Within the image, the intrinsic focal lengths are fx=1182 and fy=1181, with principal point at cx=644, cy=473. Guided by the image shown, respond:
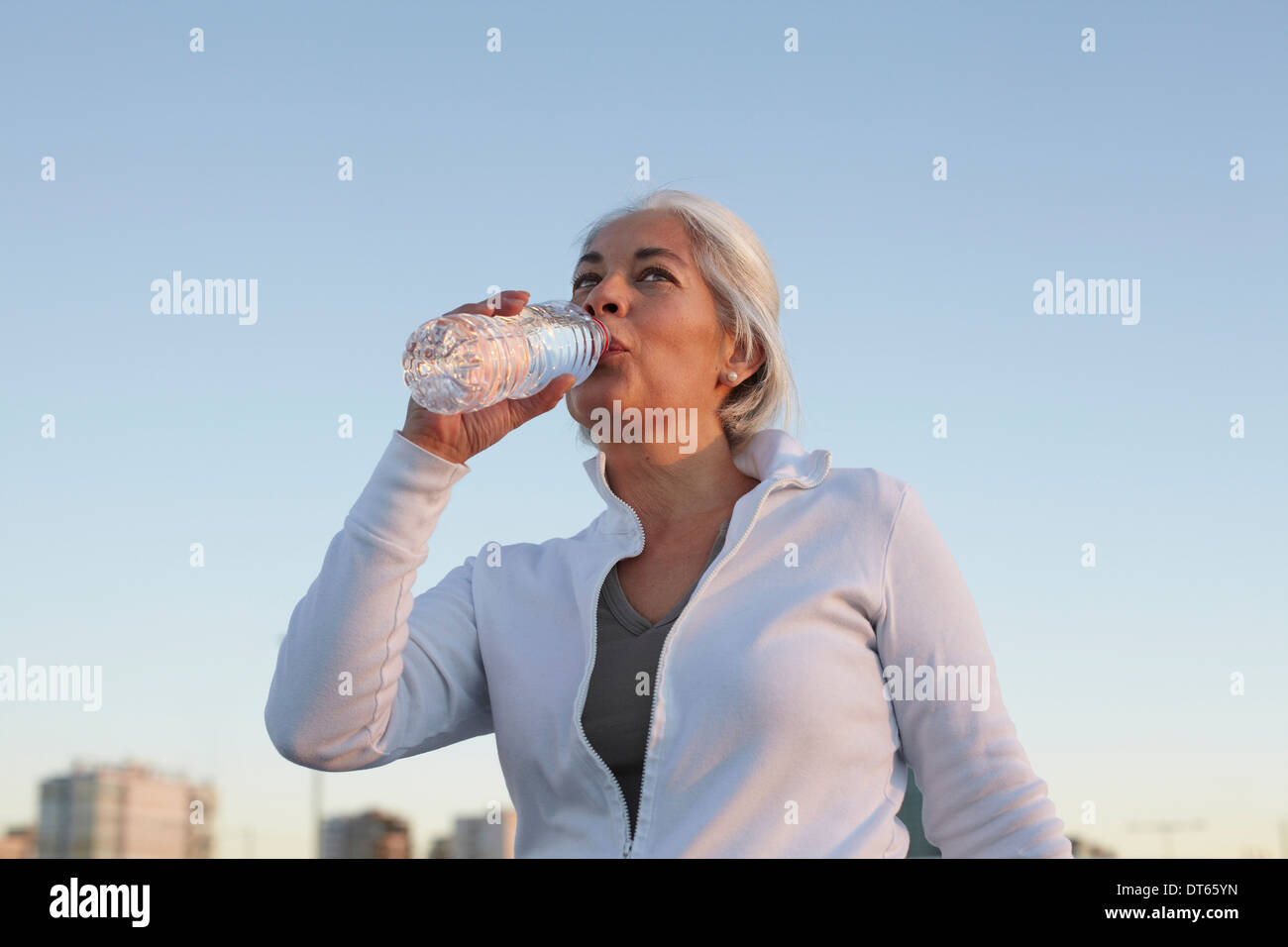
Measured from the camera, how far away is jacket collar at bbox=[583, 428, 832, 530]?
10.7ft

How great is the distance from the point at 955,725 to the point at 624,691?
2.65 feet

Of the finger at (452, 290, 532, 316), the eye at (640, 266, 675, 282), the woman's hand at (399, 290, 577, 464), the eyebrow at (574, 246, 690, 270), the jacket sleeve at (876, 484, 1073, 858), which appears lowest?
the jacket sleeve at (876, 484, 1073, 858)

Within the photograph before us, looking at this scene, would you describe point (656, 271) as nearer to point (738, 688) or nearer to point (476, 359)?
point (476, 359)

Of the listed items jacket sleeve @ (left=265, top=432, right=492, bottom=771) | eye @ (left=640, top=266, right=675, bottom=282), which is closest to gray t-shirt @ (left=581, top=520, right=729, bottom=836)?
jacket sleeve @ (left=265, top=432, right=492, bottom=771)

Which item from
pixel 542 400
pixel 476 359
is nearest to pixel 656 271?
pixel 542 400

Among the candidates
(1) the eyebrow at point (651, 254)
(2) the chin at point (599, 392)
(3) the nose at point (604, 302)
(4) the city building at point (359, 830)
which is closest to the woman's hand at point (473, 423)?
(2) the chin at point (599, 392)

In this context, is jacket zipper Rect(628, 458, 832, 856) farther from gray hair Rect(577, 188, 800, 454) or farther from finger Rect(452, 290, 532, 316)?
finger Rect(452, 290, 532, 316)

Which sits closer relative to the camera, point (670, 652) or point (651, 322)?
point (670, 652)

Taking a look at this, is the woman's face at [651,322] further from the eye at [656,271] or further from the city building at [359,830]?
the city building at [359,830]

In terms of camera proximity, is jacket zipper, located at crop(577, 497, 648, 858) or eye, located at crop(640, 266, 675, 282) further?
eye, located at crop(640, 266, 675, 282)

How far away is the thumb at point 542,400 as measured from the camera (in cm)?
304

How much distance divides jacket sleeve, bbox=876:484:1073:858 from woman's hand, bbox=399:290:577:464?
102 centimetres

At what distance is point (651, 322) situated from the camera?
11.0 ft
